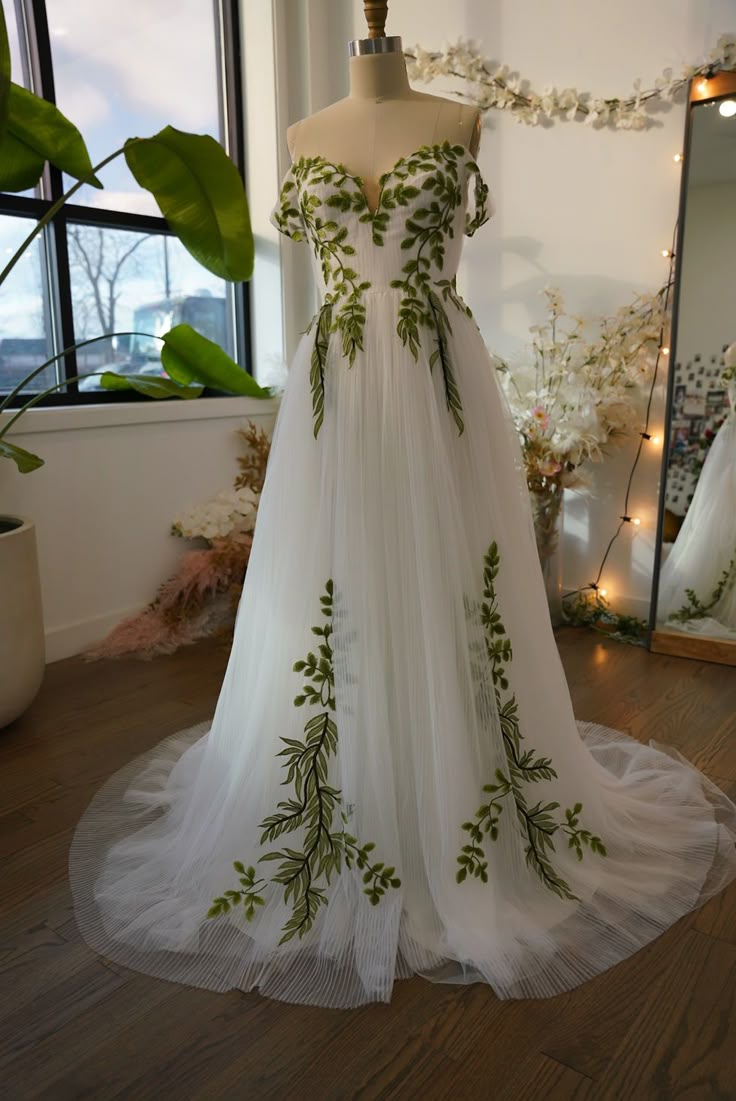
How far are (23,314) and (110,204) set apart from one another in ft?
1.82

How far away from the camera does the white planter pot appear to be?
2.14m

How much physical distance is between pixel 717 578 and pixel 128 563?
79.4 inches

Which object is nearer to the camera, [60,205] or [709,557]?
[60,205]

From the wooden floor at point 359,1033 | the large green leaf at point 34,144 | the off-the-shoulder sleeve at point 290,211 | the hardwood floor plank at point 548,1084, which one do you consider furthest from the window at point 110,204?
the hardwood floor plank at point 548,1084

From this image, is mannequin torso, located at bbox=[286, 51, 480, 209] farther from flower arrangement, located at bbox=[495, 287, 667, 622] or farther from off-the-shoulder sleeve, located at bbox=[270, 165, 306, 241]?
flower arrangement, located at bbox=[495, 287, 667, 622]

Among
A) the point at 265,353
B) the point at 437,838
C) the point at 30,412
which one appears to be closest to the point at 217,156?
the point at 30,412

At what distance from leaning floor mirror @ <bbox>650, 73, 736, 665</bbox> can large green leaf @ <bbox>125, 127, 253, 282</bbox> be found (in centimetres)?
136

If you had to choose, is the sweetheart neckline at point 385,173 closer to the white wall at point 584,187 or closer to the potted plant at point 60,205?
the potted plant at point 60,205

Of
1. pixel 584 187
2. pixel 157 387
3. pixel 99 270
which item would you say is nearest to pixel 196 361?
pixel 157 387

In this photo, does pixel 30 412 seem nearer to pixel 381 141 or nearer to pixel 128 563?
pixel 128 563

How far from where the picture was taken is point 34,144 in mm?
2102

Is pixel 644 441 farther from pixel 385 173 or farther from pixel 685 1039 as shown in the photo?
pixel 685 1039

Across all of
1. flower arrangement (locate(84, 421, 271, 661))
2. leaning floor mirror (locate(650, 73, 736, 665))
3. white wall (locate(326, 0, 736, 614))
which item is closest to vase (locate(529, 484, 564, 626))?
white wall (locate(326, 0, 736, 614))

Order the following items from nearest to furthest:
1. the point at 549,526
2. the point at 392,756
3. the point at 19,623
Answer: the point at 392,756 → the point at 19,623 → the point at 549,526
